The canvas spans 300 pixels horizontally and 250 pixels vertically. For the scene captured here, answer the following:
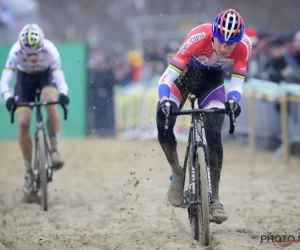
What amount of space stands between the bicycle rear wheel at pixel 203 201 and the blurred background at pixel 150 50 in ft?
12.0

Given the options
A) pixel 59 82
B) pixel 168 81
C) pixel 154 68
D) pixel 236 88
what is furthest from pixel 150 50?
pixel 168 81

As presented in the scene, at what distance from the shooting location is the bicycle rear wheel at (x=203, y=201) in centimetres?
544

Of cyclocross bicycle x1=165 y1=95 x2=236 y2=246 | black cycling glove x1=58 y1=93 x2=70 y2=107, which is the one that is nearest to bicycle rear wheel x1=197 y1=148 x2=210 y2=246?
cyclocross bicycle x1=165 y1=95 x2=236 y2=246

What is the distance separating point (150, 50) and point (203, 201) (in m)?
15.1

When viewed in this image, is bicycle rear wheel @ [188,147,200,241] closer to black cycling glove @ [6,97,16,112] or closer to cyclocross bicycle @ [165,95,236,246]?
cyclocross bicycle @ [165,95,236,246]

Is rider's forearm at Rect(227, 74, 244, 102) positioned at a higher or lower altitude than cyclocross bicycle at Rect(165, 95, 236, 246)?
higher

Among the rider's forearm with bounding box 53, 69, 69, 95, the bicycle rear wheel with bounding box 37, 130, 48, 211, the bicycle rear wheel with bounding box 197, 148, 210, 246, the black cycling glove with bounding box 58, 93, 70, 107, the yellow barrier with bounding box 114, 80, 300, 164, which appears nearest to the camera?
the bicycle rear wheel with bounding box 197, 148, 210, 246

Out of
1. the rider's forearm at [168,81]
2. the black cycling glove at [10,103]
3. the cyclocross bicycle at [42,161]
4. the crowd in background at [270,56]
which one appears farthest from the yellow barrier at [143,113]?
the rider's forearm at [168,81]

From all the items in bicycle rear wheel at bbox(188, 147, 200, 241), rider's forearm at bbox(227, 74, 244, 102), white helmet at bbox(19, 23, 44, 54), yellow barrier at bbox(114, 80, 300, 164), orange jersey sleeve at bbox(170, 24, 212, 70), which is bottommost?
bicycle rear wheel at bbox(188, 147, 200, 241)

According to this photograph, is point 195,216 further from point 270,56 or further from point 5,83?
point 270,56

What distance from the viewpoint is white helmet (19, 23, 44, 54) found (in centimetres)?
768

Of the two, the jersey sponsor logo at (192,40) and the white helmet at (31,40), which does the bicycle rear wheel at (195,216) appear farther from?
the white helmet at (31,40)

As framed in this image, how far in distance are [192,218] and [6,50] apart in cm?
1132

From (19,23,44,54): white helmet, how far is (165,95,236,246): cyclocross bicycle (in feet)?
8.80
